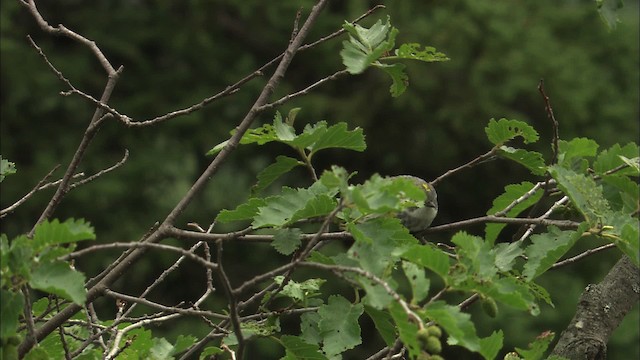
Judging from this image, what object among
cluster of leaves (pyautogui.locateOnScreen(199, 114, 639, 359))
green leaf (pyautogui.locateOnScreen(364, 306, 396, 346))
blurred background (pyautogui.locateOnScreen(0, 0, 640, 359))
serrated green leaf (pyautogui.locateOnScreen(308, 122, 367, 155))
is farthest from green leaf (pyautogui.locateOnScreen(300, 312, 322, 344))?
blurred background (pyautogui.locateOnScreen(0, 0, 640, 359))

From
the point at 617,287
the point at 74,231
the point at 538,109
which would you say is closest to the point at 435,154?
the point at 538,109

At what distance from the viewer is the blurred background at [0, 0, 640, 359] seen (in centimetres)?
681

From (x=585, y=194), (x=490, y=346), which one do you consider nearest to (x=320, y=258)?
(x=490, y=346)

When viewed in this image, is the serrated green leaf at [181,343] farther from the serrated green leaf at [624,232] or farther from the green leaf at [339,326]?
the serrated green leaf at [624,232]

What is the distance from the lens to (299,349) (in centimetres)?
174

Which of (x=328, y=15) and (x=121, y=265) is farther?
(x=328, y=15)

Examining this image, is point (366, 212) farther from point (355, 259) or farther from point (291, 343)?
point (291, 343)

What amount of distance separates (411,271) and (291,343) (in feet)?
1.14

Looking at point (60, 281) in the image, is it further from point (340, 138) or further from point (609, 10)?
point (609, 10)

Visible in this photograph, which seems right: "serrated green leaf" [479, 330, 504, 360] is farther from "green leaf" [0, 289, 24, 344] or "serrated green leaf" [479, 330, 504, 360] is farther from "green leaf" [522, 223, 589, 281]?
"green leaf" [0, 289, 24, 344]

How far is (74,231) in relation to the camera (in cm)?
141

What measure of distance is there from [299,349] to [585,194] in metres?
0.51

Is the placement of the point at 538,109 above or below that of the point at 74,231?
above

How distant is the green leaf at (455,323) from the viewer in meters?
1.35
